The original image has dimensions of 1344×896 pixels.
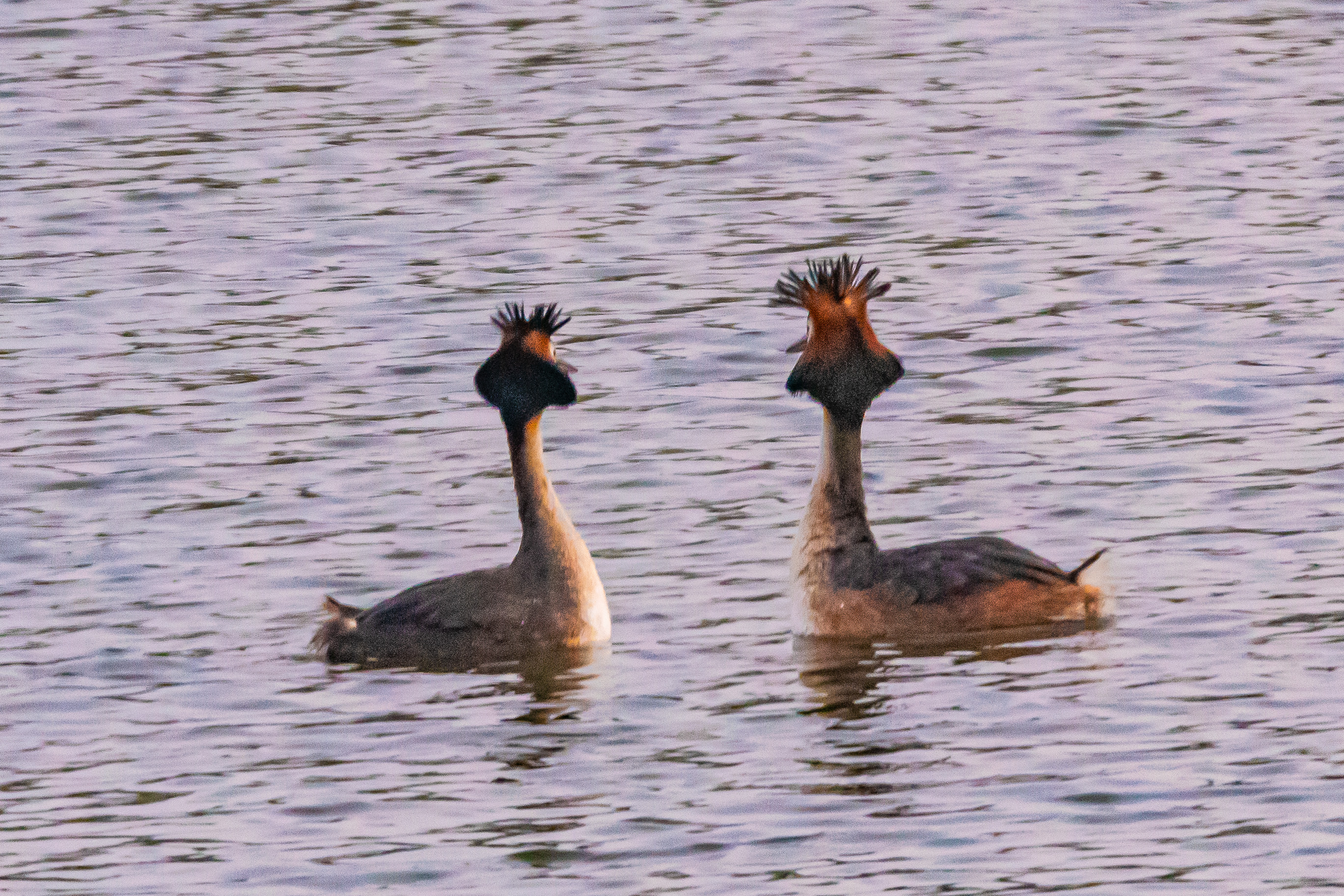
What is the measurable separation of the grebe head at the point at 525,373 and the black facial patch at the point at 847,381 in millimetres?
1174

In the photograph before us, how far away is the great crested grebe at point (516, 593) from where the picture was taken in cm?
1327

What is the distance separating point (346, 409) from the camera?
59.5 feet

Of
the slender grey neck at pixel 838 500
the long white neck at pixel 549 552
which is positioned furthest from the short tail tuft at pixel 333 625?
the slender grey neck at pixel 838 500

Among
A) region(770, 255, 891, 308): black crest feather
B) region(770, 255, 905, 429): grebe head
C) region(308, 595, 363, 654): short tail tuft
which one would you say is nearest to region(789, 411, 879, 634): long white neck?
region(770, 255, 905, 429): grebe head

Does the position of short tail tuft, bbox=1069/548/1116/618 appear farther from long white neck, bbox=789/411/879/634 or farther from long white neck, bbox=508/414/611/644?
long white neck, bbox=508/414/611/644

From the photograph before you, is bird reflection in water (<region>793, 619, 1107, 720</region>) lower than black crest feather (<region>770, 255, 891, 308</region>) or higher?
lower

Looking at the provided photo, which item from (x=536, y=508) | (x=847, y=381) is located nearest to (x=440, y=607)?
(x=536, y=508)

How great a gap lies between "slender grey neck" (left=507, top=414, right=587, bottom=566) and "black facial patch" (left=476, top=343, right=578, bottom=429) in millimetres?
106

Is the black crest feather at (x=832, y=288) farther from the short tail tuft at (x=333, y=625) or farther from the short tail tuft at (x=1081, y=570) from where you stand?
the short tail tuft at (x=333, y=625)

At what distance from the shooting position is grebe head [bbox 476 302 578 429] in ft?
45.0

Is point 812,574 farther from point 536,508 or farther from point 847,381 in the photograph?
point 536,508

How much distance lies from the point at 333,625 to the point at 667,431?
15.0 ft

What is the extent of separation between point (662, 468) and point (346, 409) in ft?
8.28

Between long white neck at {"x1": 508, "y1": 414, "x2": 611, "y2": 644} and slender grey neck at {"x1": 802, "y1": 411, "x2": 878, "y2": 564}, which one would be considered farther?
slender grey neck at {"x1": 802, "y1": 411, "x2": 878, "y2": 564}
